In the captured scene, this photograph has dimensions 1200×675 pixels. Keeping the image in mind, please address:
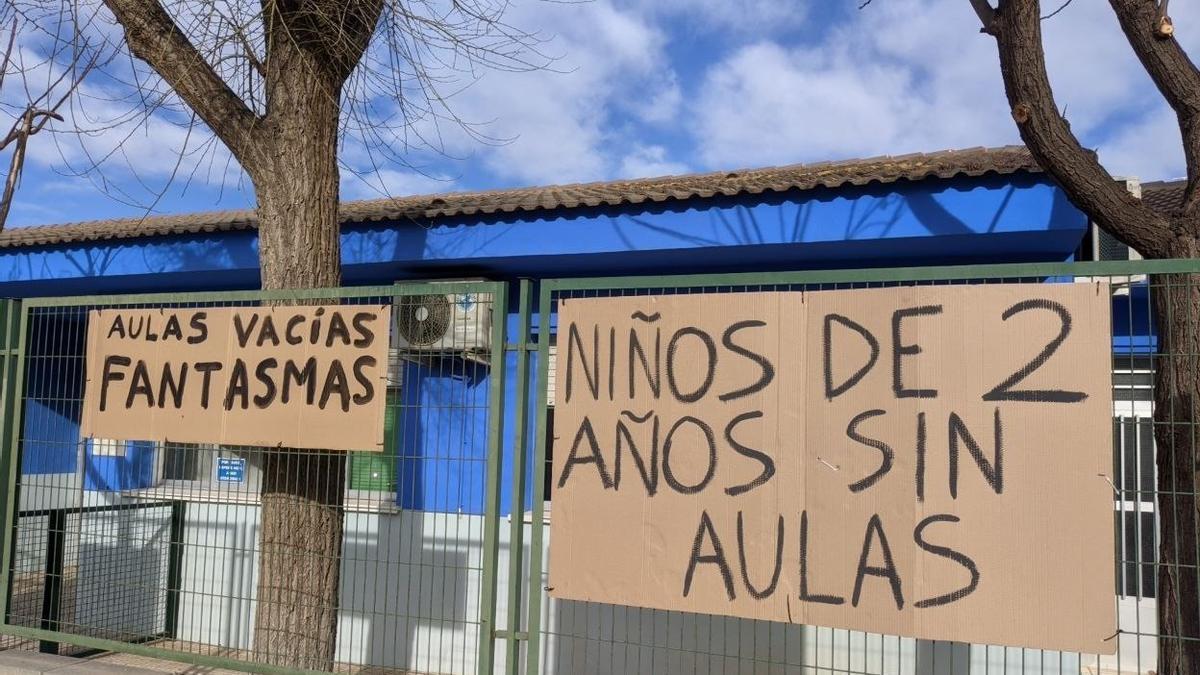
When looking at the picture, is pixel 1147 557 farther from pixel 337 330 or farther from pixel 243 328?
pixel 243 328

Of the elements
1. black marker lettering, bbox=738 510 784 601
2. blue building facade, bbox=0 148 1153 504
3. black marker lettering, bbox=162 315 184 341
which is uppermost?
blue building facade, bbox=0 148 1153 504

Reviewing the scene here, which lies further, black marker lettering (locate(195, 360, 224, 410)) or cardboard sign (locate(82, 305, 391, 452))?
black marker lettering (locate(195, 360, 224, 410))

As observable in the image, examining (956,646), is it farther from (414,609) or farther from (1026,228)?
(414,609)

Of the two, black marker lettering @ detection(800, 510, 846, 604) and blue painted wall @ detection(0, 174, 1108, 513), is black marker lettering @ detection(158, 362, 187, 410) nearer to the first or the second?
blue painted wall @ detection(0, 174, 1108, 513)

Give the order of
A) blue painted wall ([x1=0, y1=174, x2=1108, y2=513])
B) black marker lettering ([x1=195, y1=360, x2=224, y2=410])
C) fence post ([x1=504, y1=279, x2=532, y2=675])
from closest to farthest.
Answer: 1. fence post ([x1=504, y1=279, x2=532, y2=675])
2. black marker lettering ([x1=195, y1=360, x2=224, y2=410])
3. blue painted wall ([x1=0, y1=174, x2=1108, y2=513])

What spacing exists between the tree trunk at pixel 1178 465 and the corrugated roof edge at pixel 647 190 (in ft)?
6.29

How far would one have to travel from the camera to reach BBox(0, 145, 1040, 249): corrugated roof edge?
5480mm

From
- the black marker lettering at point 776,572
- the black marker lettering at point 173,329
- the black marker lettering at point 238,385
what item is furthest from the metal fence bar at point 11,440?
the black marker lettering at point 776,572

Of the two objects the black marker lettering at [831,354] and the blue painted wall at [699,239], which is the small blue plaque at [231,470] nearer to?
the blue painted wall at [699,239]

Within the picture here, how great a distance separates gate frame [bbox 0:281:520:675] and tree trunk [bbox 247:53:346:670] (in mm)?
180

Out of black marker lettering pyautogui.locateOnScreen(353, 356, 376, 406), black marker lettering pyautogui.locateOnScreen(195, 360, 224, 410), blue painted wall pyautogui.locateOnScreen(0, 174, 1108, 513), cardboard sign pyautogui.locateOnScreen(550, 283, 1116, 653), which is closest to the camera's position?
cardboard sign pyautogui.locateOnScreen(550, 283, 1116, 653)

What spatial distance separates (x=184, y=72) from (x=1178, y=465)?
5.11 m

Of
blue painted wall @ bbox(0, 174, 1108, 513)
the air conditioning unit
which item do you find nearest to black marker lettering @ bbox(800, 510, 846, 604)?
blue painted wall @ bbox(0, 174, 1108, 513)

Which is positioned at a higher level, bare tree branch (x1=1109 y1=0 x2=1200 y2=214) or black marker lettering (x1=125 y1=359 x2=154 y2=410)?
bare tree branch (x1=1109 y1=0 x2=1200 y2=214)
